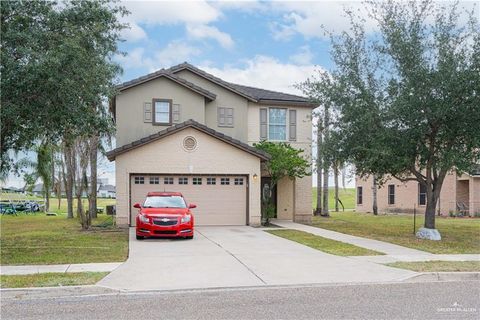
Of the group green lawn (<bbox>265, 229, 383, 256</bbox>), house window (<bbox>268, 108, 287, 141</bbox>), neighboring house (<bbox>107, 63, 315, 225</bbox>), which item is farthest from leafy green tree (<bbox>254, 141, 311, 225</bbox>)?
green lawn (<bbox>265, 229, 383, 256</bbox>)

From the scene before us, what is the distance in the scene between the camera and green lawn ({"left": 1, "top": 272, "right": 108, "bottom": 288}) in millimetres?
9125

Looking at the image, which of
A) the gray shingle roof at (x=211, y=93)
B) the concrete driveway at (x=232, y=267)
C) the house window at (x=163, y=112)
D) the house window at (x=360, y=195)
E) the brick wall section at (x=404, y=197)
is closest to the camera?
the concrete driveway at (x=232, y=267)

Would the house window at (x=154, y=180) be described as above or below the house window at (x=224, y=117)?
below

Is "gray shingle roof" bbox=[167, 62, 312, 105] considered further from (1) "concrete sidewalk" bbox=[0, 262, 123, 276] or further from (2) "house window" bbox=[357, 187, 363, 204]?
(2) "house window" bbox=[357, 187, 363, 204]

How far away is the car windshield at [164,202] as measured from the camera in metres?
18.2

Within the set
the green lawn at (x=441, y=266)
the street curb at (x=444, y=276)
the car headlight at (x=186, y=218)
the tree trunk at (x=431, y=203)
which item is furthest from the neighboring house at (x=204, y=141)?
the street curb at (x=444, y=276)

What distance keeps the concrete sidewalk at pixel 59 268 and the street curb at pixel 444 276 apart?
6.34 m

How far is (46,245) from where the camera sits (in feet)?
50.6

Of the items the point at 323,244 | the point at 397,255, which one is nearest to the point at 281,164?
the point at 323,244

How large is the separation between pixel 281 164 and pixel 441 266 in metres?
13.1

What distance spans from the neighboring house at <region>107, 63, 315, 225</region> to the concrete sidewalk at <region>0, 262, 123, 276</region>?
422 inches

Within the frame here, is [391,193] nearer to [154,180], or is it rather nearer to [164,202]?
[154,180]

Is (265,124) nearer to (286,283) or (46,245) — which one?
(46,245)

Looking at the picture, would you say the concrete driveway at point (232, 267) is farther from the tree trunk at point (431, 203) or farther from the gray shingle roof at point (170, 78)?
the gray shingle roof at point (170, 78)
